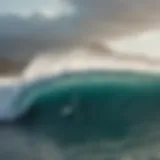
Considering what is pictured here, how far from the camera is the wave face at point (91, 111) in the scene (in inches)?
32.9

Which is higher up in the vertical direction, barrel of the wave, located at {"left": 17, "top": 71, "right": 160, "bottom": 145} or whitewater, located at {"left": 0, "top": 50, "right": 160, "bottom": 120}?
whitewater, located at {"left": 0, "top": 50, "right": 160, "bottom": 120}

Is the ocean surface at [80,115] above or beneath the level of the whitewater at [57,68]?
beneath

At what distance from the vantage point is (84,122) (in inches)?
34.1

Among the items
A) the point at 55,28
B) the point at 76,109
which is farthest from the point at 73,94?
the point at 55,28

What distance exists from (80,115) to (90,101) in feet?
0.11

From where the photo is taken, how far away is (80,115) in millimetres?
874

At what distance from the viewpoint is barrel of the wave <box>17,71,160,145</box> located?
0.86 metres

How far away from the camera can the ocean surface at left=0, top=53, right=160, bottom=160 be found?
830 mm

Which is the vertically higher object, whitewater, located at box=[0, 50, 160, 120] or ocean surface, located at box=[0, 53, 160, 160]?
whitewater, located at box=[0, 50, 160, 120]

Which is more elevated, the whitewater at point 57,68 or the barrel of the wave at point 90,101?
the whitewater at point 57,68

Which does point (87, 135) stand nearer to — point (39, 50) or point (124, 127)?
point (124, 127)

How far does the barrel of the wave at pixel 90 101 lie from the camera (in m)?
0.86

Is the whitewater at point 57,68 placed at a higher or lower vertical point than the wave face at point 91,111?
higher

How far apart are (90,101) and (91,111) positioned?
0.07ft
